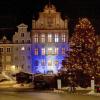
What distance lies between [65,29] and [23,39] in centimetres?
770

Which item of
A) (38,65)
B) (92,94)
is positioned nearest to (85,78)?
(92,94)

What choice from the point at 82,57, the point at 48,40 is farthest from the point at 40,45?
the point at 82,57

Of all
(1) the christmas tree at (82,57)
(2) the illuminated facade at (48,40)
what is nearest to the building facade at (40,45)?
(2) the illuminated facade at (48,40)

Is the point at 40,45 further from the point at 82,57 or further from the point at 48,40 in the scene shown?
the point at 82,57

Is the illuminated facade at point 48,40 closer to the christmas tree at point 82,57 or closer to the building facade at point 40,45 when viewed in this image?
the building facade at point 40,45

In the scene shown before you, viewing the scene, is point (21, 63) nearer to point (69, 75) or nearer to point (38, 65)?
point (38, 65)

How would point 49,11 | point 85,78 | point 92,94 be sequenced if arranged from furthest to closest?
point 49,11, point 85,78, point 92,94

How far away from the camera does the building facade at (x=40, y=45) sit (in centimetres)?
8881

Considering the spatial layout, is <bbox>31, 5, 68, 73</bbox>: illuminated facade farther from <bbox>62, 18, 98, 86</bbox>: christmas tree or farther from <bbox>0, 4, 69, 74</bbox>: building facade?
<bbox>62, 18, 98, 86</bbox>: christmas tree

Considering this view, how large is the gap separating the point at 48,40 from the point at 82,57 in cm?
3372

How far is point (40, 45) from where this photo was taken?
89812mm

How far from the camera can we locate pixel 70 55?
56406mm

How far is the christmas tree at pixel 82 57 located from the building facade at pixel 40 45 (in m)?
31.0

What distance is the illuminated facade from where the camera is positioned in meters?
88.7
